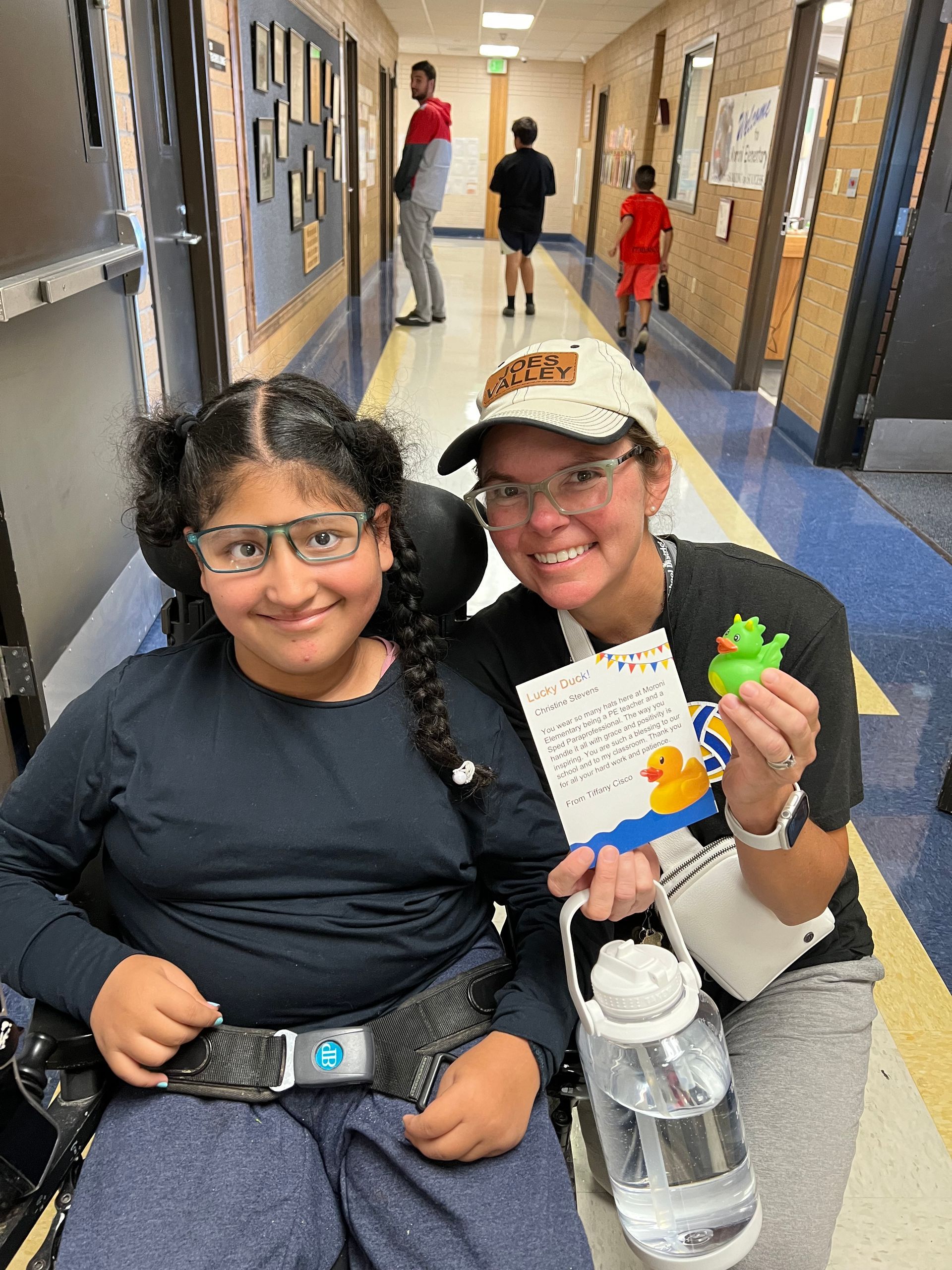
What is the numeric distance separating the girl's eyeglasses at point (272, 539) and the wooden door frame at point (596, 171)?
15.7 m

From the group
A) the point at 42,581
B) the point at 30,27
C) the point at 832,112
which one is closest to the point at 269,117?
the point at 832,112

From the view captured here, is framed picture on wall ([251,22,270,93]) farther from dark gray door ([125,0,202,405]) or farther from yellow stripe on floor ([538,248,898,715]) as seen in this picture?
yellow stripe on floor ([538,248,898,715])

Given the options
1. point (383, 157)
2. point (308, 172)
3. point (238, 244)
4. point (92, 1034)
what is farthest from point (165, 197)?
point (383, 157)

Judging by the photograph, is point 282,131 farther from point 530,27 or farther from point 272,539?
point 530,27

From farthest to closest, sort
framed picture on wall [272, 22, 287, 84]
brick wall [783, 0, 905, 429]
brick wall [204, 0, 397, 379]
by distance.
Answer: framed picture on wall [272, 22, 287, 84] < brick wall [783, 0, 905, 429] < brick wall [204, 0, 397, 379]

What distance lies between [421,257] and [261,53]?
3.46 metres

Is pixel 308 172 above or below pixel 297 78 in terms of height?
below

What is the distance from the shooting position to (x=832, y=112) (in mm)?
5402

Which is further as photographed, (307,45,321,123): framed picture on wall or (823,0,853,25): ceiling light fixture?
(823,0,853,25): ceiling light fixture

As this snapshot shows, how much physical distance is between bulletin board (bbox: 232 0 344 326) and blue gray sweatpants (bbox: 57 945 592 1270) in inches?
197

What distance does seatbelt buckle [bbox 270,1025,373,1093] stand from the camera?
3.28 feet

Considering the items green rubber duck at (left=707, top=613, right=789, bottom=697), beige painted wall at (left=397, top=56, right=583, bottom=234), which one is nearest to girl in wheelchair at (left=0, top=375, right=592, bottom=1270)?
green rubber duck at (left=707, top=613, right=789, bottom=697)

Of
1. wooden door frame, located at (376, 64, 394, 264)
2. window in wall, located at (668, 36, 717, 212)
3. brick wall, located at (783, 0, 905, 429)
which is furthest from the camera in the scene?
wooden door frame, located at (376, 64, 394, 264)

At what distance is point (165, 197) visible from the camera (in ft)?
11.7
